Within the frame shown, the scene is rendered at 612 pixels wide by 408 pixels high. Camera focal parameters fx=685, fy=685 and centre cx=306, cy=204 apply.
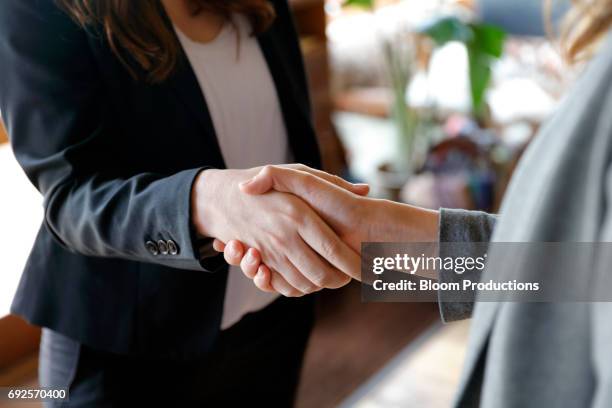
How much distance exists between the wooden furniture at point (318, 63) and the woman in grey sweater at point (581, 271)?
1.54 metres

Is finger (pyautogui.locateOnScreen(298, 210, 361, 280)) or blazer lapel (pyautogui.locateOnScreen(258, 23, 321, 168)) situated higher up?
blazer lapel (pyautogui.locateOnScreen(258, 23, 321, 168))

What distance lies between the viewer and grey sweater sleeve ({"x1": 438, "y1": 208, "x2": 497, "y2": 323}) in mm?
647

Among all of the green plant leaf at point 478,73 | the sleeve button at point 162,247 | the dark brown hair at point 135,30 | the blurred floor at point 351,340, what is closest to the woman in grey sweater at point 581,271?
the sleeve button at point 162,247

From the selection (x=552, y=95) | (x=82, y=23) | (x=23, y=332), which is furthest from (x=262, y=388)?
(x=552, y=95)

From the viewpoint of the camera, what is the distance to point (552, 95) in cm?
287

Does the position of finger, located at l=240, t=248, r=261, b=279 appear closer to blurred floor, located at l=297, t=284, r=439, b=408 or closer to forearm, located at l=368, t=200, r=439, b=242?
forearm, located at l=368, t=200, r=439, b=242

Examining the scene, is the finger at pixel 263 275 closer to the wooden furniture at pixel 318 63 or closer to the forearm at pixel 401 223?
the forearm at pixel 401 223

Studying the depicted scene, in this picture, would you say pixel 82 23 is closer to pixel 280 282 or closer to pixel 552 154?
pixel 280 282

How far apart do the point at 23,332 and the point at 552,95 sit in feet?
8.15

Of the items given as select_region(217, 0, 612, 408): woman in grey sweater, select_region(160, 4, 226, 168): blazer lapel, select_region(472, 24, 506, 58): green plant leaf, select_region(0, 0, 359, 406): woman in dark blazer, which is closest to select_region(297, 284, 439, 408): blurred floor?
select_region(472, 24, 506, 58): green plant leaf

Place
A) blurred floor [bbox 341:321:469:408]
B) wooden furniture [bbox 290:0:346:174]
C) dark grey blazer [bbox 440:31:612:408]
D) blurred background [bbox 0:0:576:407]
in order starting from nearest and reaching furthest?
1. dark grey blazer [bbox 440:31:612:408]
2. blurred floor [bbox 341:321:469:408]
3. blurred background [bbox 0:0:576:407]
4. wooden furniture [bbox 290:0:346:174]

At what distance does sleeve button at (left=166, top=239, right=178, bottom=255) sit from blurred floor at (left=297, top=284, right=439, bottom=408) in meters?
1.21

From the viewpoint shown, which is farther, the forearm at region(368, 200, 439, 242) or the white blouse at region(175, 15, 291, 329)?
the white blouse at region(175, 15, 291, 329)

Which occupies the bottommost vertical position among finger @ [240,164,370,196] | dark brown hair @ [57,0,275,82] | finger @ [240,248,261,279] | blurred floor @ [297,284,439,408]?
blurred floor @ [297,284,439,408]
